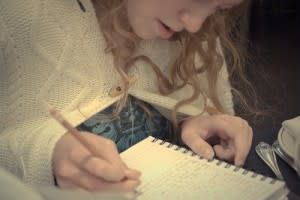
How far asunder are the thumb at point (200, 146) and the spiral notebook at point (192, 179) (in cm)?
3

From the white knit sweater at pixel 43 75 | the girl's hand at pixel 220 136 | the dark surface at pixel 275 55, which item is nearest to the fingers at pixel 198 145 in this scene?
the girl's hand at pixel 220 136

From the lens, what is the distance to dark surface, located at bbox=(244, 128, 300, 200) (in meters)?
0.53

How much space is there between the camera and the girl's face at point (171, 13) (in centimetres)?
56

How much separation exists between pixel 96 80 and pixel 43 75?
7 centimetres

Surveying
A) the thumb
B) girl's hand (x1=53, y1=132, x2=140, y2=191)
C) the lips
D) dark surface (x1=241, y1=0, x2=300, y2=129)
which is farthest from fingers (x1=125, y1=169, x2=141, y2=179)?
dark surface (x1=241, y1=0, x2=300, y2=129)

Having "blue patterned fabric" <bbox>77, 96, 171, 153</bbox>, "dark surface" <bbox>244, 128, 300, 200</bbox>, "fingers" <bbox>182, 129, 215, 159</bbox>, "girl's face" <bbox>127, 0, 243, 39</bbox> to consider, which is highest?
"girl's face" <bbox>127, 0, 243, 39</bbox>

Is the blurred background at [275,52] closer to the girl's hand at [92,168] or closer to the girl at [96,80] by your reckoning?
the girl at [96,80]

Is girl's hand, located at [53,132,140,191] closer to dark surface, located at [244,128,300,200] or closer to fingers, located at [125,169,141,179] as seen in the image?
fingers, located at [125,169,141,179]

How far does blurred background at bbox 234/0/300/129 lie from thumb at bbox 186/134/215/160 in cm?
52

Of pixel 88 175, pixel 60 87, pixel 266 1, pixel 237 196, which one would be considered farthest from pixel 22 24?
pixel 266 1

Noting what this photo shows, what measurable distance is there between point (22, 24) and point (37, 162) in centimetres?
16

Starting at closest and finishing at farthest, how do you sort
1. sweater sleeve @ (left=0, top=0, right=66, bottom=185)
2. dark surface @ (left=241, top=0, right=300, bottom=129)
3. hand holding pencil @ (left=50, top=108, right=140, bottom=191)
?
hand holding pencil @ (left=50, top=108, right=140, bottom=191)
sweater sleeve @ (left=0, top=0, right=66, bottom=185)
dark surface @ (left=241, top=0, right=300, bottom=129)

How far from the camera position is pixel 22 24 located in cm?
55

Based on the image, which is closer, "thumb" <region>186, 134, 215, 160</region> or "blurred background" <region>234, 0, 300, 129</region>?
"thumb" <region>186, 134, 215, 160</region>
